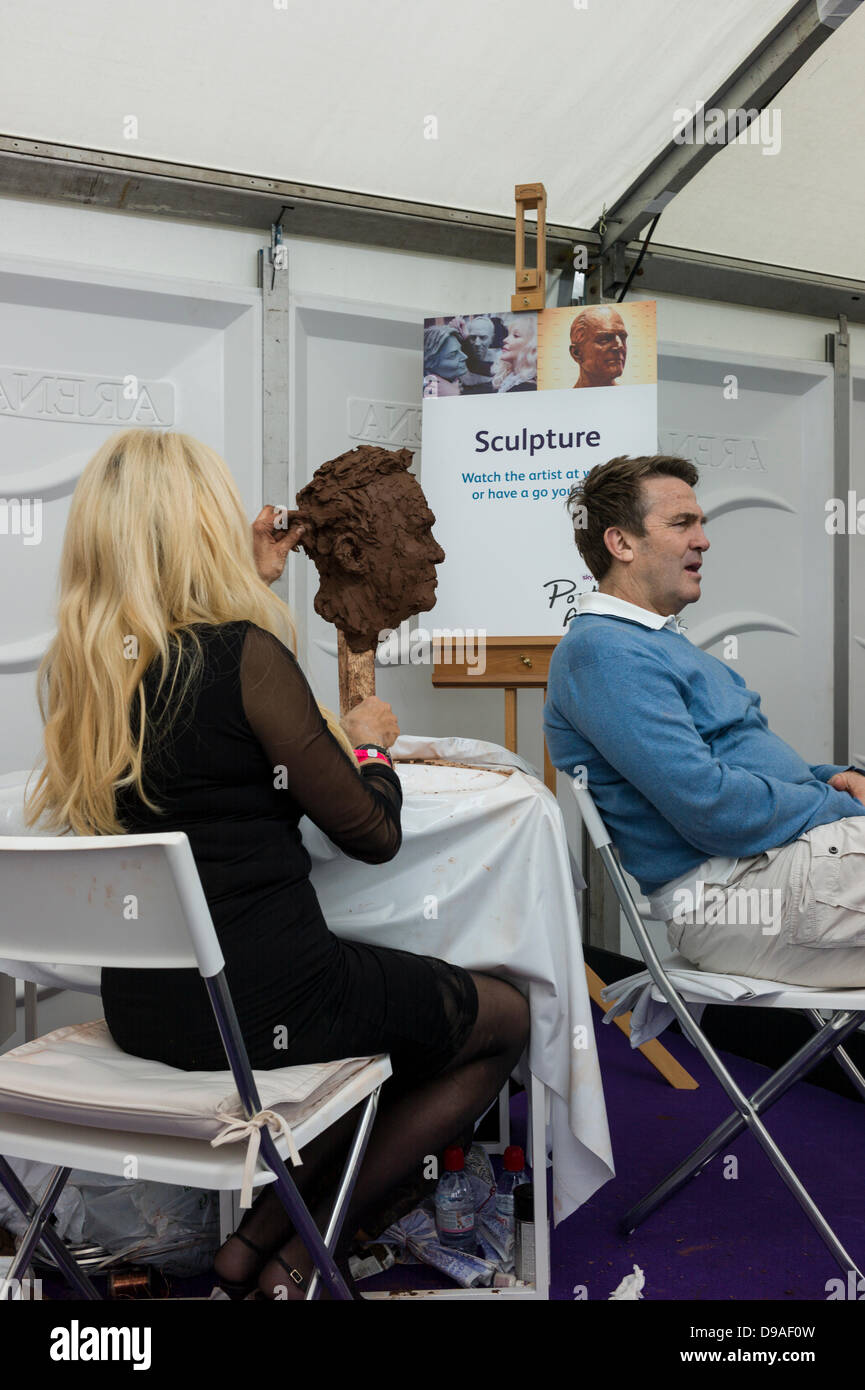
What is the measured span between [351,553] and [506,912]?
31.3 inches

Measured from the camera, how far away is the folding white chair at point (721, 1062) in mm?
1791

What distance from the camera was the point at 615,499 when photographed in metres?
2.39

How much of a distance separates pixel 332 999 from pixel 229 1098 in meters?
0.27

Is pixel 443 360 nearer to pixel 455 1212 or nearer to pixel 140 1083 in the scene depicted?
pixel 455 1212

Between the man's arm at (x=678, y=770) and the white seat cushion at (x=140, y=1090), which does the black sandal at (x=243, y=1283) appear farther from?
the man's arm at (x=678, y=770)

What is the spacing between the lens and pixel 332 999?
1.58 m

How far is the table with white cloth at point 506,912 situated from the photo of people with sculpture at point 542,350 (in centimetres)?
188

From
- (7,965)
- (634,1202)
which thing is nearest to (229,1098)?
(7,965)

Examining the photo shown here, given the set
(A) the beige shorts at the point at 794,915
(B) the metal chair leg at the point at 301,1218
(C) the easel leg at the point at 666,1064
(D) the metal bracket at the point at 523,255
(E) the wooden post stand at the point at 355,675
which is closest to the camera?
(B) the metal chair leg at the point at 301,1218

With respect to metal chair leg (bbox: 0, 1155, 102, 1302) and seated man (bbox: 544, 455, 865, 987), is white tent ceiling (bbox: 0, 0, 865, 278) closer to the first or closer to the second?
seated man (bbox: 544, 455, 865, 987)

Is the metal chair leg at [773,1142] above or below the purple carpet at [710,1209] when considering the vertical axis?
above

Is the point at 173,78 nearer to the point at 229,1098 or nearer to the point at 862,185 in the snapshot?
the point at 862,185
